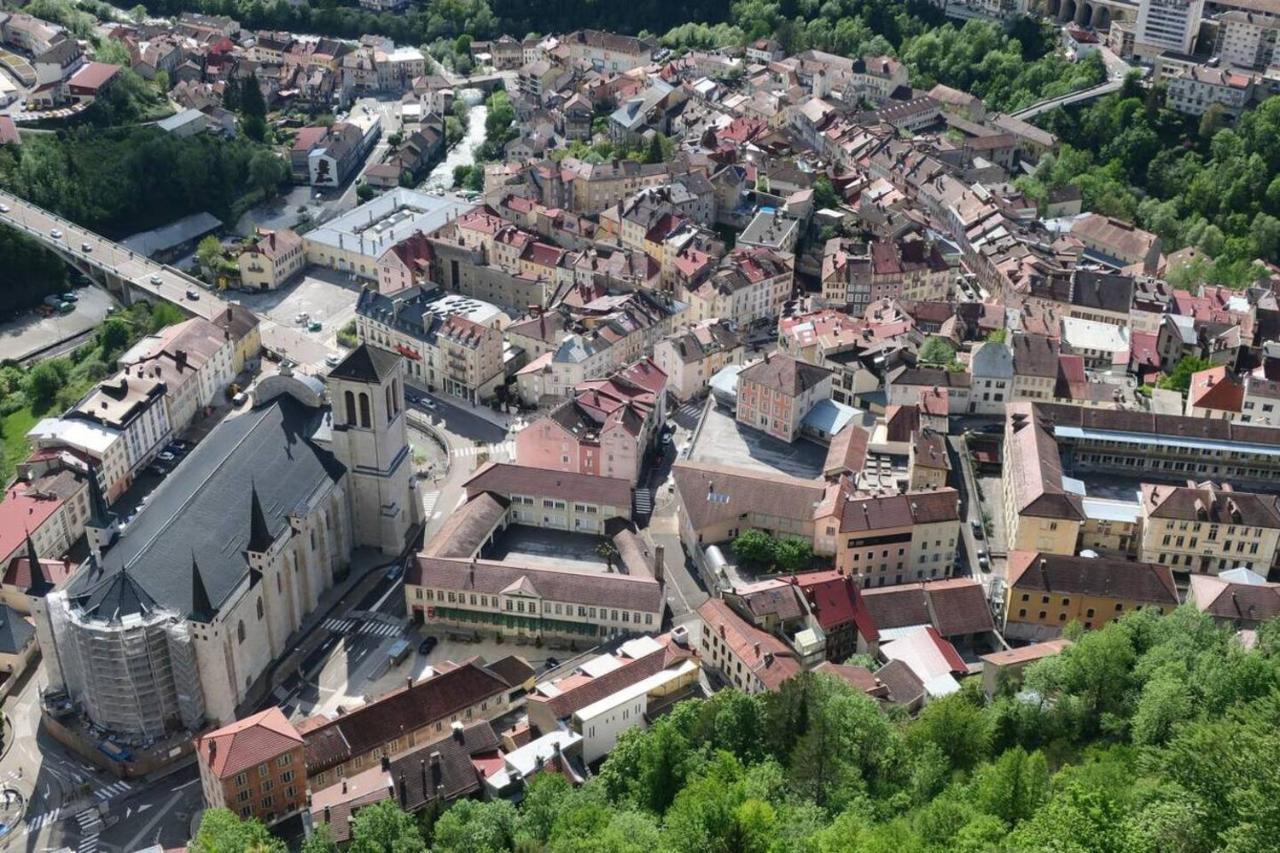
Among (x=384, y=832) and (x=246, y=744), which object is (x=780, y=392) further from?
(x=384, y=832)

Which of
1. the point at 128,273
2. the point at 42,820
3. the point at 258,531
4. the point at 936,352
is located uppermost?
the point at 258,531

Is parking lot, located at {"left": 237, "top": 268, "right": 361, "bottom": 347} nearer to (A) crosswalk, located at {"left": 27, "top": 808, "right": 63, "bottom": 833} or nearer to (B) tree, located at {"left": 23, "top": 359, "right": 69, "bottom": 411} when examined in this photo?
(B) tree, located at {"left": 23, "top": 359, "right": 69, "bottom": 411}

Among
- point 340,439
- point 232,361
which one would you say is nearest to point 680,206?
point 232,361

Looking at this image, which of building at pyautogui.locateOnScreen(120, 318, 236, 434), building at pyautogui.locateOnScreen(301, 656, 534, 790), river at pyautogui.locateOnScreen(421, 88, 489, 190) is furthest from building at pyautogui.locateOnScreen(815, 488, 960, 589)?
river at pyautogui.locateOnScreen(421, 88, 489, 190)

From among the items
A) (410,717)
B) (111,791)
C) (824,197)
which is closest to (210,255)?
(824,197)

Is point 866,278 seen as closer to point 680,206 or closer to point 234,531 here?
point 680,206

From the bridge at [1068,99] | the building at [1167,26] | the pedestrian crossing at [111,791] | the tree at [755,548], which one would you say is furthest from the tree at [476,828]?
the building at [1167,26]
